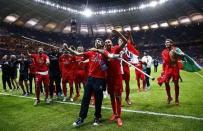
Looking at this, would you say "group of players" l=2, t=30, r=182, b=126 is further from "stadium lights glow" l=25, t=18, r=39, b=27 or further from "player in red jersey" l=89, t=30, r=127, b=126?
"stadium lights glow" l=25, t=18, r=39, b=27

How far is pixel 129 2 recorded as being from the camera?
213 ft

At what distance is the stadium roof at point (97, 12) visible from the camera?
2117 inches

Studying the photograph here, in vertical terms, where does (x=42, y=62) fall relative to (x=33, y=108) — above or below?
above

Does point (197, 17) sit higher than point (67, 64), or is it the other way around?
point (197, 17)

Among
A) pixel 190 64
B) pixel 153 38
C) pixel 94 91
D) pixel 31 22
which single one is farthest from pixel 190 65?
pixel 153 38

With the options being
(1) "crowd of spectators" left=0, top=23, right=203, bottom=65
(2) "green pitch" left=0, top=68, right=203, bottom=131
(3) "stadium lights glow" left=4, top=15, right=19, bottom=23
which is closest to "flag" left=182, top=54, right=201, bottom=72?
(2) "green pitch" left=0, top=68, right=203, bottom=131

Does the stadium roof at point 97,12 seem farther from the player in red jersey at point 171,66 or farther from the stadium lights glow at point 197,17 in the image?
the player in red jersey at point 171,66

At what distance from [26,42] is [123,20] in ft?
94.2

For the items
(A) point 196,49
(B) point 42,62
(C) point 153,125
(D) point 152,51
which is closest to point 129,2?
Answer: (D) point 152,51

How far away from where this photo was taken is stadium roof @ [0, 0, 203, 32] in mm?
53781

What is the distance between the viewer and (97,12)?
227 feet

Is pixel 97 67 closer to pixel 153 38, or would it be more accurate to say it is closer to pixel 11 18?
pixel 11 18

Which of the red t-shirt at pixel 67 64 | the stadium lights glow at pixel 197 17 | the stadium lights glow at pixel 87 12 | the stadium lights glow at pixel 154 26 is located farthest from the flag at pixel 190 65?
the stadium lights glow at pixel 154 26

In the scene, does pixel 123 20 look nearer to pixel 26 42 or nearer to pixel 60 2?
pixel 60 2
